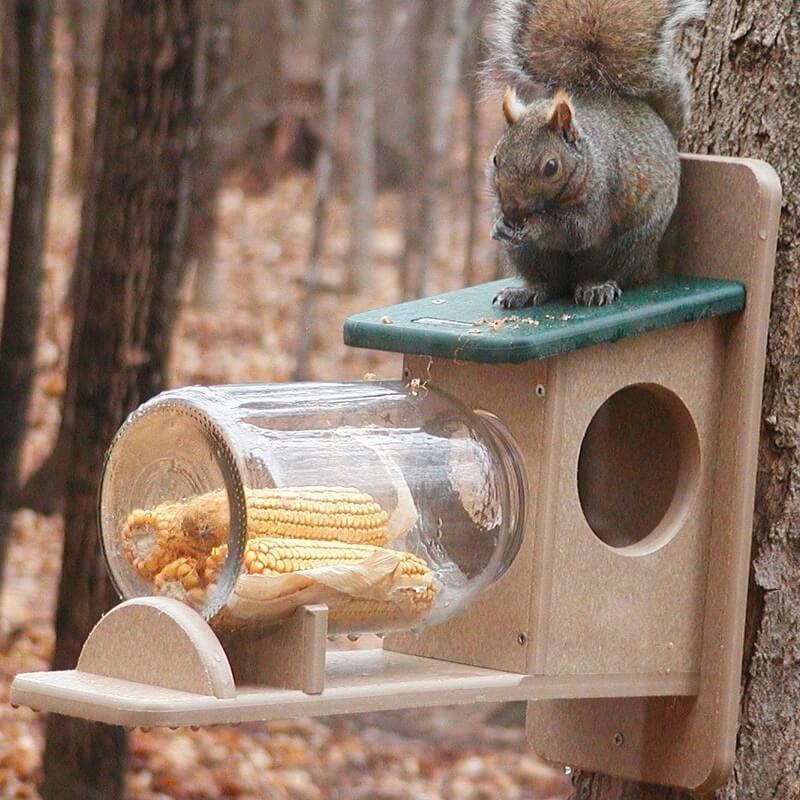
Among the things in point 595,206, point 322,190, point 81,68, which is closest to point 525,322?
point 595,206

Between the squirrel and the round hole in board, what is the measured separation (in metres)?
0.26

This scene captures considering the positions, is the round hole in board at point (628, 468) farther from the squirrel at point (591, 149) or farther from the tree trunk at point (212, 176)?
the tree trunk at point (212, 176)

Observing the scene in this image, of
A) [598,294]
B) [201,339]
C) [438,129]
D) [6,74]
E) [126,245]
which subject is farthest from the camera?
[6,74]

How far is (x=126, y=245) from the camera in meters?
4.78

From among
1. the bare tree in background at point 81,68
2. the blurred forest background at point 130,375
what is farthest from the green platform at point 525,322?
the bare tree in background at point 81,68

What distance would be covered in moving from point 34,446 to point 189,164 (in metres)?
5.45

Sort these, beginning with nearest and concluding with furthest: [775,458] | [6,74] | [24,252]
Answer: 1. [775,458]
2. [24,252]
3. [6,74]

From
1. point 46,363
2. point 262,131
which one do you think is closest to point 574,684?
point 46,363

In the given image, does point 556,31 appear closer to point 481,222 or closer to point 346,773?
point 346,773

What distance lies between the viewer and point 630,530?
2820 millimetres

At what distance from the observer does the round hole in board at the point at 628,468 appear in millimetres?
2797

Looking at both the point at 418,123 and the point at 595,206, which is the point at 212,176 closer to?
the point at 418,123

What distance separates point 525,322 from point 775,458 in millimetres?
587

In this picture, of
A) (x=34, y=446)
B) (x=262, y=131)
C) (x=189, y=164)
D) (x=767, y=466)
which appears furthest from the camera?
(x=262, y=131)
